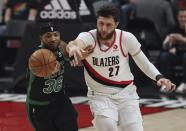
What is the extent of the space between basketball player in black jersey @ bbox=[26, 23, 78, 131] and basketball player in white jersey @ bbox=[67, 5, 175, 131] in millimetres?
282

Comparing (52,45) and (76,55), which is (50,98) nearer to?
(52,45)

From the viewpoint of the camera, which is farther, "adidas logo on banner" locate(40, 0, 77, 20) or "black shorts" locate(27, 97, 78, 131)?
"adidas logo on banner" locate(40, 0, 77, 20)

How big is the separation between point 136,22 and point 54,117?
22.3 ft

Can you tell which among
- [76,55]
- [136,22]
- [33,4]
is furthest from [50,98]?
[33,4]

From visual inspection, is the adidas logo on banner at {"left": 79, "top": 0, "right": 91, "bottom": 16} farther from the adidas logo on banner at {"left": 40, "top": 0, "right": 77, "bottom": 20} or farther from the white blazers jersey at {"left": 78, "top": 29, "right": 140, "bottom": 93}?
the white blazers jersey at {"left": 78, "top": 29, "right": 140, "bottom": 93}

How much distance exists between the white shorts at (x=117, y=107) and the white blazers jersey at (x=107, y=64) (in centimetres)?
9

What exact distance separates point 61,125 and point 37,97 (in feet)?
1.23

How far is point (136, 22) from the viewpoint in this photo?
41.2 feet

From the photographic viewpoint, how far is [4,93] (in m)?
11.8

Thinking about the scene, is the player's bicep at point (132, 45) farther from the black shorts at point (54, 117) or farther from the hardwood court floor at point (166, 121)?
the hardwood court floor at point (166, 121)

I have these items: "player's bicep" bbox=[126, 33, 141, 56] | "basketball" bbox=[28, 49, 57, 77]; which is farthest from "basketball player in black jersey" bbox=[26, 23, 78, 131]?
"player's bicep" bbox=[126, 33, 141, 56]

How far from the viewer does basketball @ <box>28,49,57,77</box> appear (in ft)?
19.2

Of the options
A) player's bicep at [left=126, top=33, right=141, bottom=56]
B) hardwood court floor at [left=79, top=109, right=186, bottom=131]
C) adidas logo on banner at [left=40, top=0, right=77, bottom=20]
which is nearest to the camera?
player's bicep at [left=126, top=33, right=141, bottom=56]

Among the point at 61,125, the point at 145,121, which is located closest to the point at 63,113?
the point at 61,125
